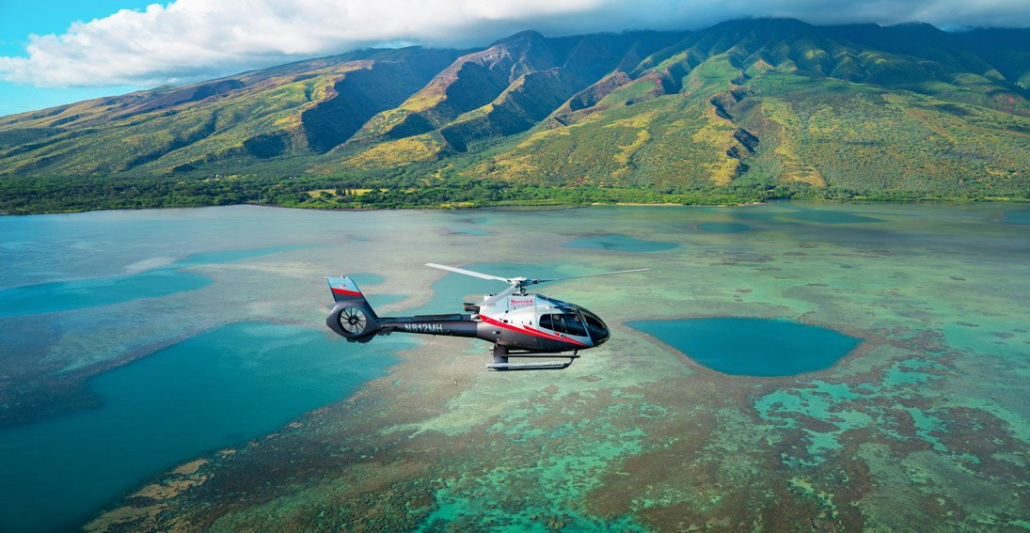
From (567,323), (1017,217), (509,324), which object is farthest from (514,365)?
(1017,217)

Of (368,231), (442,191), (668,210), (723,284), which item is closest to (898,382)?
(723,284)

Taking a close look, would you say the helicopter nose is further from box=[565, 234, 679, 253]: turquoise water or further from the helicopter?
box=[565, 234, 679, 253]: turquoise water

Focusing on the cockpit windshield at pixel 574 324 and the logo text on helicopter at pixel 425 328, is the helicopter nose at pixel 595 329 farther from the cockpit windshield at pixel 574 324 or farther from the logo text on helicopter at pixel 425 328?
the logo text on helicopter at pixel 425 328

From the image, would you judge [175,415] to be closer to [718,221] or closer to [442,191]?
[718,221]

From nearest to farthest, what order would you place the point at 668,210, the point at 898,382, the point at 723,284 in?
the point at 898,382, the point at 723,284, the point at 668,210

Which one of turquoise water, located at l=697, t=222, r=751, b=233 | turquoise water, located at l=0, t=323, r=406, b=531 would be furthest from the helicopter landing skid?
turquoise water, located at l=697, t=222, r=751, b=233

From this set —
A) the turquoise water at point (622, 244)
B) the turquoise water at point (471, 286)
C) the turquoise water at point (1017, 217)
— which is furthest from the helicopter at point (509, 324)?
the turquoise water at point (1017, 217)

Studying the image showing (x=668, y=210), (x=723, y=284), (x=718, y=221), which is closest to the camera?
(x=723, y=284)
